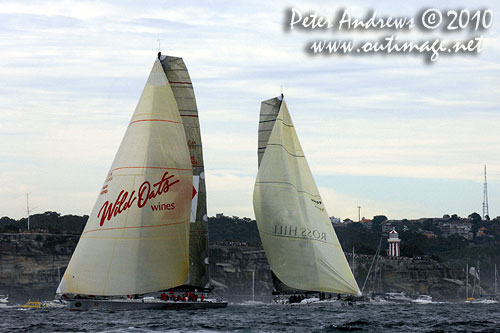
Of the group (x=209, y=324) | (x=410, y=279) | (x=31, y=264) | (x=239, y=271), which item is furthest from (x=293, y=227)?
(x=410, y=279)

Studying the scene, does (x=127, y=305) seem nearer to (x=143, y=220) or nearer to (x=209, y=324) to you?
(x=143, y=220)

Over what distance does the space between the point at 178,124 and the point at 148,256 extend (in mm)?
7283

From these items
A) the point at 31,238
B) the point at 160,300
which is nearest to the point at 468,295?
the point at 31,238

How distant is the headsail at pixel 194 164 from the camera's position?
172 ft

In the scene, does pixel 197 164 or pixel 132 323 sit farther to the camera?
pixel 197 164

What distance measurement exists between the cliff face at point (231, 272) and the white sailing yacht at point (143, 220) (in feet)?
257

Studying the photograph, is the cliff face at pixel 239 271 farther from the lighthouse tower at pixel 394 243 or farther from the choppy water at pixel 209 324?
the choppy water at pixel 209 324

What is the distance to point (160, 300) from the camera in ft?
167

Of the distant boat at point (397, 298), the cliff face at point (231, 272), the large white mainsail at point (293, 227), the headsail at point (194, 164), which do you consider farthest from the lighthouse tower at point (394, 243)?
the headsail at point (194, 164)

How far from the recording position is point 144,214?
46.9 meters

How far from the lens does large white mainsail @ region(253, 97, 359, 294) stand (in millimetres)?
57812

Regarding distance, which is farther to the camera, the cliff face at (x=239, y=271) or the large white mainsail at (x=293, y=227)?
the cliff face at (x=239, y=271)

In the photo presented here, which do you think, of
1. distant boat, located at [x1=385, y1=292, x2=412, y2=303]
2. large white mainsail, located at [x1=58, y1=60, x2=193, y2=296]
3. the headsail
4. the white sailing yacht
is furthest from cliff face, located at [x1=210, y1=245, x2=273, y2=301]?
large white mainsail, located at [x1=58, y1=60, x2=193, y2=296]

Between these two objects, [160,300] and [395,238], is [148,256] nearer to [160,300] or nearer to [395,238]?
[160,300]
